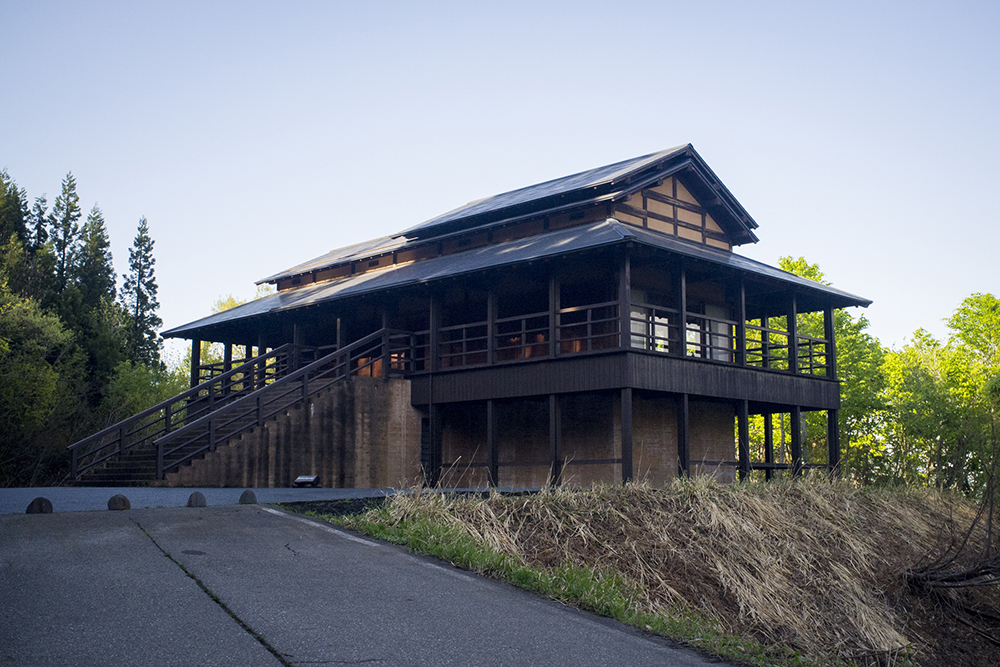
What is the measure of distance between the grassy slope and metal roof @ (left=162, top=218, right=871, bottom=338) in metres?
6.11

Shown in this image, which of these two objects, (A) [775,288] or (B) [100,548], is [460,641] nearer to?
(B) [100,548]

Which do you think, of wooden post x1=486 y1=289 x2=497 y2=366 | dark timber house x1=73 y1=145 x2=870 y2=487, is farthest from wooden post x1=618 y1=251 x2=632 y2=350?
wooden post x1=486 y1=289 x2=497 y2=366

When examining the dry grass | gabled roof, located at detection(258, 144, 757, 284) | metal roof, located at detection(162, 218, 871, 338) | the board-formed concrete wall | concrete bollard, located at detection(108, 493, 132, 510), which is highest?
gabled roof, located at detection(258, 144, 757, 284)

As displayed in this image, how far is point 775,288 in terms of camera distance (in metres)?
24.0

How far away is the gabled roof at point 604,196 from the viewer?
22797 mm

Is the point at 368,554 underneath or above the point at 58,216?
underneath

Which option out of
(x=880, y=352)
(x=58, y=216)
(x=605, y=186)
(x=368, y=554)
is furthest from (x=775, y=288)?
(x=58, y=216)

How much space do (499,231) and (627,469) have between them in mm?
9157

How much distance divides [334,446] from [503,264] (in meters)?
6.07

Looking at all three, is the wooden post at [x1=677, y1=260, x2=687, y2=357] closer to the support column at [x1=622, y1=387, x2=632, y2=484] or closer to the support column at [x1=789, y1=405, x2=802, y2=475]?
the support column at [x1=622, y1=387, x2=632, y2=484]

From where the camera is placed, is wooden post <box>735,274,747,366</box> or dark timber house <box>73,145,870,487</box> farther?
wooden post <box>735,274,747,366</box>

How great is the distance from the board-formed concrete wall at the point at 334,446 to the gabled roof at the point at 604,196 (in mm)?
5528

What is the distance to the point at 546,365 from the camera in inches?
802

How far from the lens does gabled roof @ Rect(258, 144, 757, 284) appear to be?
2280cm
